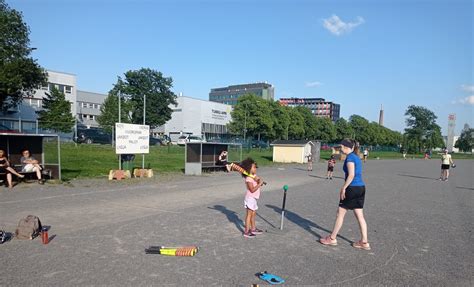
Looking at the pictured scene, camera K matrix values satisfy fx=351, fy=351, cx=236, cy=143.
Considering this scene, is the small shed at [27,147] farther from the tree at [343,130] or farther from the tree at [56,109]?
the tree at [343,130]

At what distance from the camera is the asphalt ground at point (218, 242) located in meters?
4.62

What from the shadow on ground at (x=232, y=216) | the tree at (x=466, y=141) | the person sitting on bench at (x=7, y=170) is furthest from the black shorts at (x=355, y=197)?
the tree at (x=466, y=141)

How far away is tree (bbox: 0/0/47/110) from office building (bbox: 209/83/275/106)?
106 meters

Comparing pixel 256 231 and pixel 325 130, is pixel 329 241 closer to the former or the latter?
pixel 256 231

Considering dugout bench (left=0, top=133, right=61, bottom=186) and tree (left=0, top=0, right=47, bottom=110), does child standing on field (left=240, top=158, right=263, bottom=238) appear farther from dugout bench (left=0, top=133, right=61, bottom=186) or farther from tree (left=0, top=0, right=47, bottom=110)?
tree (left=0, top=0, right=47, bottom=110)

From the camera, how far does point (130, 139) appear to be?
15.8 m

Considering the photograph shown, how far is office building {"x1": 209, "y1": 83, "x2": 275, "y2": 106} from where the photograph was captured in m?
A: 142

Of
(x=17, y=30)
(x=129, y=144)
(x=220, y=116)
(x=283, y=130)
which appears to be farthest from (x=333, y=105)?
(x=129, y=144)

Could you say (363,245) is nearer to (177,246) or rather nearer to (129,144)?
(177,246)

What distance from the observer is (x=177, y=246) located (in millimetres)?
5801

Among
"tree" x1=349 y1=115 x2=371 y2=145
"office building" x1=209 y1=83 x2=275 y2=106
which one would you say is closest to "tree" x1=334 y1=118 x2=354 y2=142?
"tree" x1=349 y1=115 x2=371 y2=145

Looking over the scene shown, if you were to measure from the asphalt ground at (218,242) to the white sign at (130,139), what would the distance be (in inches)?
167

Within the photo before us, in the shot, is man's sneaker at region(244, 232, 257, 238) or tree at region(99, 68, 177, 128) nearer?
man's sneaker at region(244, 232, 257, 238)

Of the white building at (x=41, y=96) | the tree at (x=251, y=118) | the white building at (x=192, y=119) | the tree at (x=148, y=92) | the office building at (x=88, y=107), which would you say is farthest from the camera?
the white building at (x=192, y=119)
